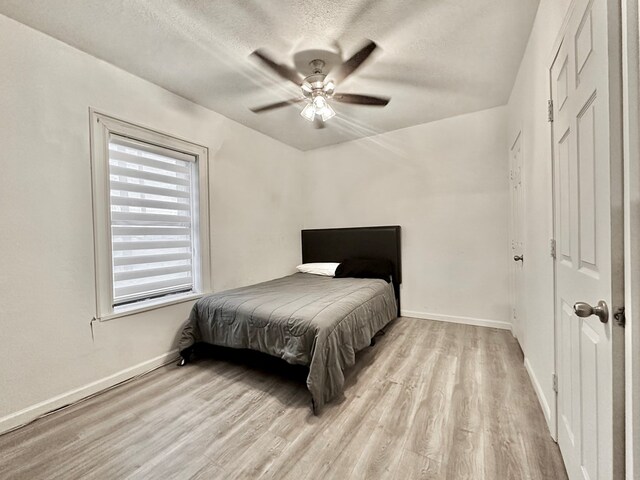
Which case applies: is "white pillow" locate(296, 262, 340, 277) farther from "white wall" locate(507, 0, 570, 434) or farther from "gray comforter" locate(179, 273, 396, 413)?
"white wall" locate(507, 0, 570, 434)

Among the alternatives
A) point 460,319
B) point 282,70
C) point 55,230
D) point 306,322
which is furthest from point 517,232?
point 55,230

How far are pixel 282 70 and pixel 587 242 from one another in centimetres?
214

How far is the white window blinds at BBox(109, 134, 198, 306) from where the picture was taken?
7.66ft

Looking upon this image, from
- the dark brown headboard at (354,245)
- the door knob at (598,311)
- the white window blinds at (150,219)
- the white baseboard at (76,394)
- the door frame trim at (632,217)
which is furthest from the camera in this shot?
the dark brown headboard at (354,245)

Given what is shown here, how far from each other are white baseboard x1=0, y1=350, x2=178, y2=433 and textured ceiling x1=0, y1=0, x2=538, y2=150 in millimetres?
2553

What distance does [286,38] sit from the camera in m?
1.99

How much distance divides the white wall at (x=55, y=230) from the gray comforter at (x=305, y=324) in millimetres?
551

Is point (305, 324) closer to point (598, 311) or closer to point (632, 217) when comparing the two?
point (598, 311)

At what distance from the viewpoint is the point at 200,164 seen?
9.63 ft

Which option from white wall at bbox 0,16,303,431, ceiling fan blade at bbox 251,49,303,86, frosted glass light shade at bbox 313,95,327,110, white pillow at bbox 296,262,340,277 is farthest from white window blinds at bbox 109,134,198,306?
white pillow at bbox 296,262,340,277

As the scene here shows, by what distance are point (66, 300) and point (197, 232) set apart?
1.20m

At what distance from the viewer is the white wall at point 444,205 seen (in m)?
3.19

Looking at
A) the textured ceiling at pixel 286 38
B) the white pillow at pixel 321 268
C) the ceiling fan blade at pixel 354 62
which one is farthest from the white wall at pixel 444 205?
the ceiling fan blade at pixel 354 62

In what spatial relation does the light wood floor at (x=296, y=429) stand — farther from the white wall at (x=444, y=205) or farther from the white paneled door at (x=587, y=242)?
the white wall at (x=444, y=205)
